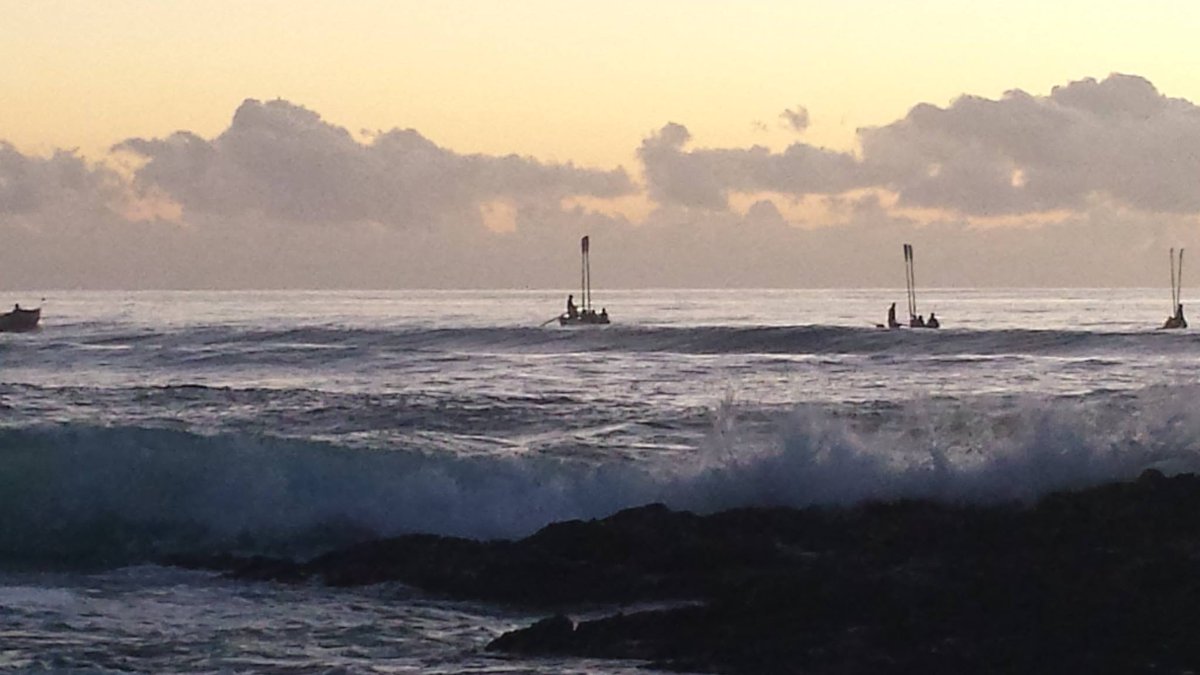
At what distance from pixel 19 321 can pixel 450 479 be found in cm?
5626

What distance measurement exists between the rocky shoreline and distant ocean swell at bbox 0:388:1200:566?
5.28 feet

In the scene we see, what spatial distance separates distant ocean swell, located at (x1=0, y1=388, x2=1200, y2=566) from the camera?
49.7ft

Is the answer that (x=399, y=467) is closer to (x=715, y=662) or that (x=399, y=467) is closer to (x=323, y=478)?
(x=323, y=478)

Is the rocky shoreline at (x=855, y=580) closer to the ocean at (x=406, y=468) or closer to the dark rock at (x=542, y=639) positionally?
the dark rock at (x=542, y=639)

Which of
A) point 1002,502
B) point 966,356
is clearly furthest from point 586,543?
point 966,356

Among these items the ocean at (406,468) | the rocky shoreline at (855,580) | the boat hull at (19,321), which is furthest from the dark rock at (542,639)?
the boat hull at (19,321)

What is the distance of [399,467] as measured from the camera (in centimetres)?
1734

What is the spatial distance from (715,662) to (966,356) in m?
35.6

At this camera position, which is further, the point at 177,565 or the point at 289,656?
the point at 177,565

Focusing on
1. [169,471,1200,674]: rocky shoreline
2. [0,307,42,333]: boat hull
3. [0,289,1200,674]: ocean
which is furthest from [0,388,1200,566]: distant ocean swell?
[0,307,42,333]: boat hull

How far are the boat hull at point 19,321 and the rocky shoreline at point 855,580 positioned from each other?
57755 millimetres

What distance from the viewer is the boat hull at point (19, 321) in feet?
218

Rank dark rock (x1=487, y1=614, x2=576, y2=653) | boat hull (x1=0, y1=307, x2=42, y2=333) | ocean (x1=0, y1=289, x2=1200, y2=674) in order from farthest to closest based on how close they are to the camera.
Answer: boat hull (x1=0, y1=307, x2=42, y2=333) → ocean (x1=0, y1=289, x2=1200, y2=674) → dark rock (x1=487, y1=614, x2=576, y2=653)

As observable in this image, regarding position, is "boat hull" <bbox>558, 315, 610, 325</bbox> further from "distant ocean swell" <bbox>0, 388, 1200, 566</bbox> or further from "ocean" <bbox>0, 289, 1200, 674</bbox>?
"distant ocean swell" <bbox>0, 388, 1200, 566</bbox>
